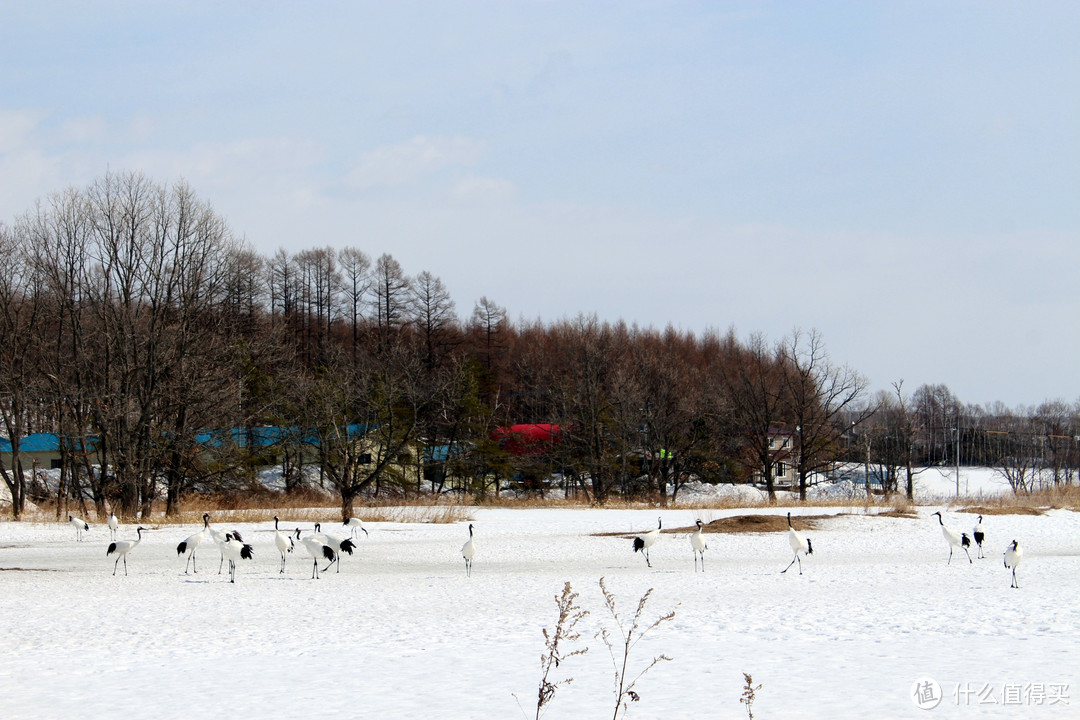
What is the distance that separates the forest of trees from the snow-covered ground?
17812mm

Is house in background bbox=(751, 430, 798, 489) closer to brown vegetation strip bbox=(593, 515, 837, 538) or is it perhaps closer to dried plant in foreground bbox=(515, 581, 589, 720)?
brown vegetation strip bbox=(593, 515, 837, 538)

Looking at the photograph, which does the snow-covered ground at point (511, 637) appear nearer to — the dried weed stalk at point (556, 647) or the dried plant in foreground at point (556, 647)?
the dried weed stalk at point (556, 647)

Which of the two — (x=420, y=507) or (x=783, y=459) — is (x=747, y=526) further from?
(x=783, y=459)

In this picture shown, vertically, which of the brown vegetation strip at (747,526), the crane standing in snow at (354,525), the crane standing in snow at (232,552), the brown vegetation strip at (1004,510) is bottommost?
the brown vegetation strip at (1004,510)

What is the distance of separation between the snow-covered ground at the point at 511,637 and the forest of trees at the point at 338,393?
701 inches

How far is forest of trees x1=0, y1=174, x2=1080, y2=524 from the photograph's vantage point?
127 ft

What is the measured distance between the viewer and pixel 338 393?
44.5 metres

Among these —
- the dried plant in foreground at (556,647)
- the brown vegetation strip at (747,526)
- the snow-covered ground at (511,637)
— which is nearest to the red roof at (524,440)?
the brown vegetation strip at (747,526)

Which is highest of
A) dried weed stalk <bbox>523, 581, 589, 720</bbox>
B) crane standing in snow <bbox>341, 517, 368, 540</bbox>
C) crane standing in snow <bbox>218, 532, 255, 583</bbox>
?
dried weed stalk <bbox>523, 581, 589, 720</bbox>

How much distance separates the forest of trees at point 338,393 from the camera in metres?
38.8

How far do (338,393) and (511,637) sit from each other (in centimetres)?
3440

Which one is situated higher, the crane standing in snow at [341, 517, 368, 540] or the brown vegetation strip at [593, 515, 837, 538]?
the crane standing in snow at [341, 517, 368, 540]

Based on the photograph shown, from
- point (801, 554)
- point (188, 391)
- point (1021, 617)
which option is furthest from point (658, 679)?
point (188, 391)

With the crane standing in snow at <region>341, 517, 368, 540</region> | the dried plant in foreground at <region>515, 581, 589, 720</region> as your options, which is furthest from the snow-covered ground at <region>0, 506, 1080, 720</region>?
the crane standing in snow at <region>341, 517, 368, 540</region>
